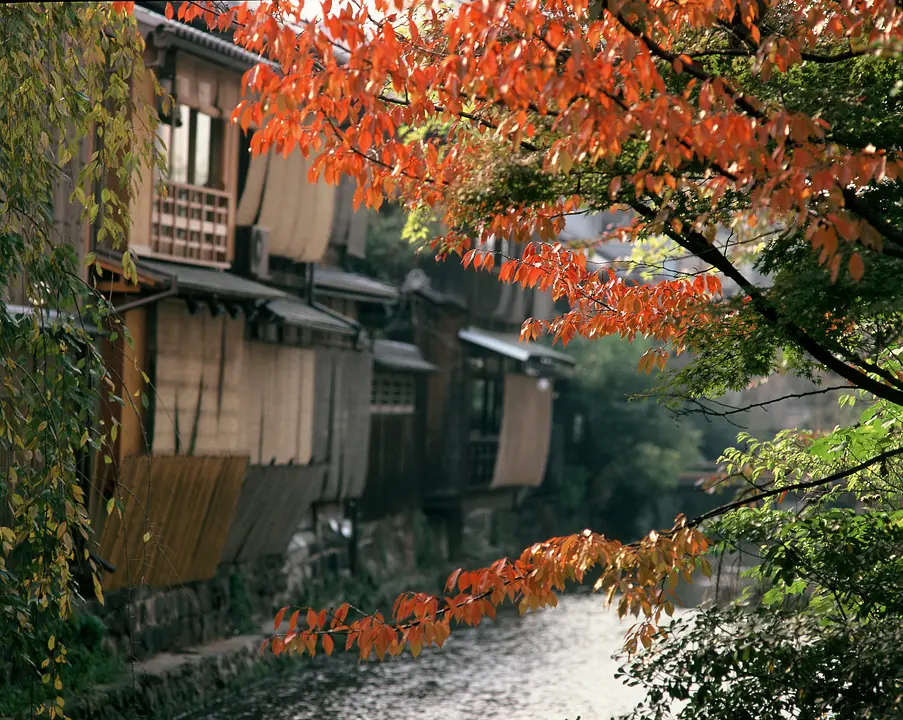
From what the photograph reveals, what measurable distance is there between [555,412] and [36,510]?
33.9 m

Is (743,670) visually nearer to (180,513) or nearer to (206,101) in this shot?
(180,513)

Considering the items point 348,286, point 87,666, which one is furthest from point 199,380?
point 348,286

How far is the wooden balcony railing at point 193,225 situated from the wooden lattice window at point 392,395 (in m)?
8.53

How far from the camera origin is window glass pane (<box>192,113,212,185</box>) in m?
17.4

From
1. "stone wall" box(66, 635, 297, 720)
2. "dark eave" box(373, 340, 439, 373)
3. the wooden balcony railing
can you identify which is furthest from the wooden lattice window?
the wooden balcony railing

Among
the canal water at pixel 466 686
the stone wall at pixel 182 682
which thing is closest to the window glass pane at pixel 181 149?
the stone wall at pixel 182 682

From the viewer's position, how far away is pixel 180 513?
53.3 feet

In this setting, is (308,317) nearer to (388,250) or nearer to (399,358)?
(399,358)

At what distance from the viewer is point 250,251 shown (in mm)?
18688

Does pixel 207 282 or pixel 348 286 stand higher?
pixel 207 282

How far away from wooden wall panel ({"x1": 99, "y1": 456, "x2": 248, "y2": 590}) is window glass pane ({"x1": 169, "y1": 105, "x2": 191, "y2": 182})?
13.6 ft

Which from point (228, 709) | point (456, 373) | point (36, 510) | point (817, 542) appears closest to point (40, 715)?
point (36, 510)

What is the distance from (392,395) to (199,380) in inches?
410

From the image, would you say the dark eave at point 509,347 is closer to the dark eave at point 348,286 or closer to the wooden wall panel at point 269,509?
the dark eave at point 348,286
